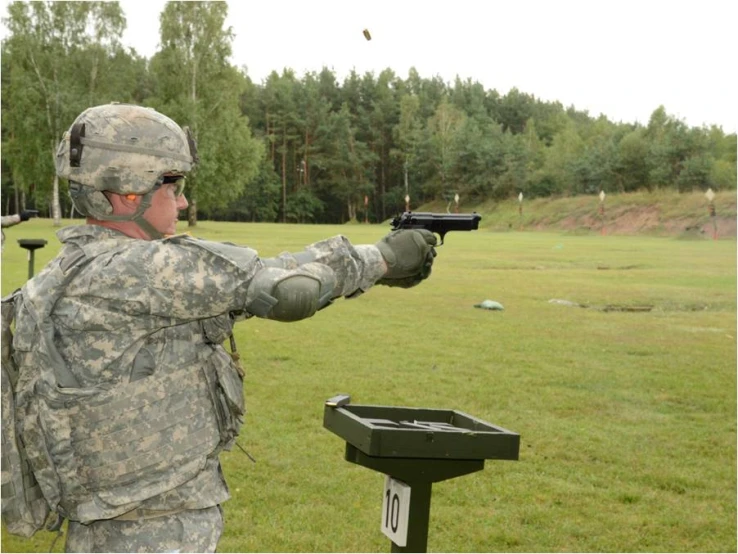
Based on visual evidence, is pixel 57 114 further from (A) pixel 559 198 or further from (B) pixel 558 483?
(B) pixel 558 483

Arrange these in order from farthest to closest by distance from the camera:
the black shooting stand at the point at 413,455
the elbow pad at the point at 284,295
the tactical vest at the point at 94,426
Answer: the black shooting stand at the point at 413,455 → the tactical vest at the point at 94,426 → the elbow pad at the point at 284,295

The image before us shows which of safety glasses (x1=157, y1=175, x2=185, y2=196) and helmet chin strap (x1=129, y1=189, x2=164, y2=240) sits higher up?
safety glasses (x1=157, y1=175, x2=185, y2=196)

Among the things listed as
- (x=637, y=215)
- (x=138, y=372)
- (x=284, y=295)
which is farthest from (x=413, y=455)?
(x=637, y=215)

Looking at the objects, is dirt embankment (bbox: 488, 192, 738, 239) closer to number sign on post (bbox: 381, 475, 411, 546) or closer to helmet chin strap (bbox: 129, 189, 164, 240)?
number sign on post (bbox: 381, 475, 411, 546)

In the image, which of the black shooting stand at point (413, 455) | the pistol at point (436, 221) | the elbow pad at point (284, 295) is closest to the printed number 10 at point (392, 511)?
the black shooting stand at point (413, 455)

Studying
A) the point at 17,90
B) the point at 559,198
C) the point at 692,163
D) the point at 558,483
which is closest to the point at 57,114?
the point at 17,90

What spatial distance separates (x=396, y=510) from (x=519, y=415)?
5471 mm

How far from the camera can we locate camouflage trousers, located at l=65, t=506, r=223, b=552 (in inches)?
113

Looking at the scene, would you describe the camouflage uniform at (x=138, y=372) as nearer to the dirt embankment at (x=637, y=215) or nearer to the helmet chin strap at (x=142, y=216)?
the helmet chin strap at (x=142, y=216)

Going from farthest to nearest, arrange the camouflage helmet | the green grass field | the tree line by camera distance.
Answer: the tree line, the green grass field, the camouflage helmet

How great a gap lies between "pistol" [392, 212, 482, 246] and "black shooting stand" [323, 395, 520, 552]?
35.0 inches

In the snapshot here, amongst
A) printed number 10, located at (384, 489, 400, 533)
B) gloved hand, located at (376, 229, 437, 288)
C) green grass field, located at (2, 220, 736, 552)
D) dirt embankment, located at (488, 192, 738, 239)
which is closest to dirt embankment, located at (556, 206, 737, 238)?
dirt embankment, located at (488, 192, 738, 239)

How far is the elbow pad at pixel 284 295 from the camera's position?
262 cm

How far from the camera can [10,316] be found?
2963mm
